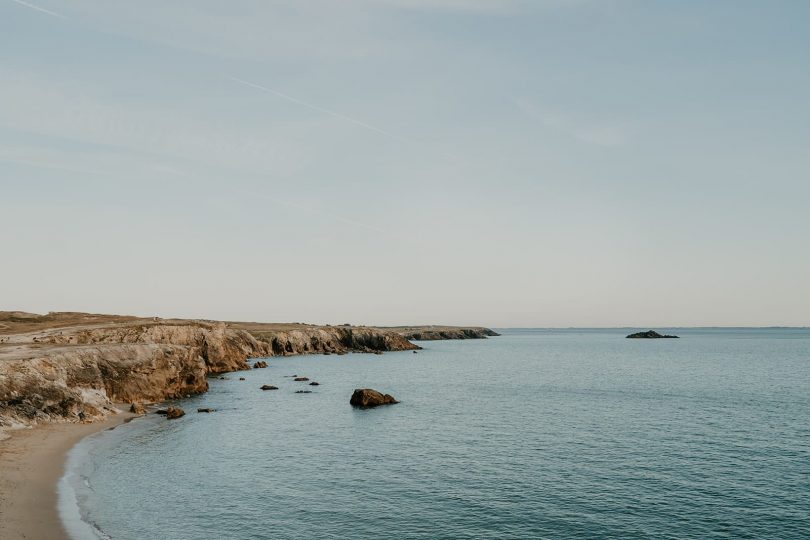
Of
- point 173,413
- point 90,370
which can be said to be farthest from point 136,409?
point 90,370

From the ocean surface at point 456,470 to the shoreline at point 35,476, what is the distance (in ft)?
3.89

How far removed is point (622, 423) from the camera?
209 ft

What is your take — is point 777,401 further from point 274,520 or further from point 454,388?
point 274,520

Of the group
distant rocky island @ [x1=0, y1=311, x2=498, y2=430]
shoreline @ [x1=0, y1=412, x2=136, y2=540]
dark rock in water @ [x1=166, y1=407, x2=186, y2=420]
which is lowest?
dark rock in water @ [x1=166, y1=407, x2=186, y2=420]

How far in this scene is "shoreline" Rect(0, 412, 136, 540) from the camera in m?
30.8

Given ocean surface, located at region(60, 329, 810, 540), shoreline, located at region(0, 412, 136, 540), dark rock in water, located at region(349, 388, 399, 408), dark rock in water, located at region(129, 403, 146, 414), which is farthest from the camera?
dark rock in water, located at region(349, 388, 399, 408)

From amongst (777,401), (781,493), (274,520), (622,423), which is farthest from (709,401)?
(274,520)

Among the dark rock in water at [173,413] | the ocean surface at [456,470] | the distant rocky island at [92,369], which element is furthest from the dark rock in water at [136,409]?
the ocean surface at [456,470]

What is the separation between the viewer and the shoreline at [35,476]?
30.8 m

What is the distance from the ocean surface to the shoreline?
1.19m

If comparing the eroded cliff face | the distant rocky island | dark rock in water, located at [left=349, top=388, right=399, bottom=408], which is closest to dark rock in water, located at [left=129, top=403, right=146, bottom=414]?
the distant rocky island

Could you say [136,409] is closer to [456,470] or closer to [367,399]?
[367,399]

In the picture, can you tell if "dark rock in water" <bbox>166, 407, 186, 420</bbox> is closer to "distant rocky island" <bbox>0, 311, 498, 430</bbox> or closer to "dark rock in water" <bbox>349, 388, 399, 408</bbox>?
"distant rocky island" <bbox>0, 311, 498, 430</bbox>

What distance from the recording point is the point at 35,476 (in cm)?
4059
